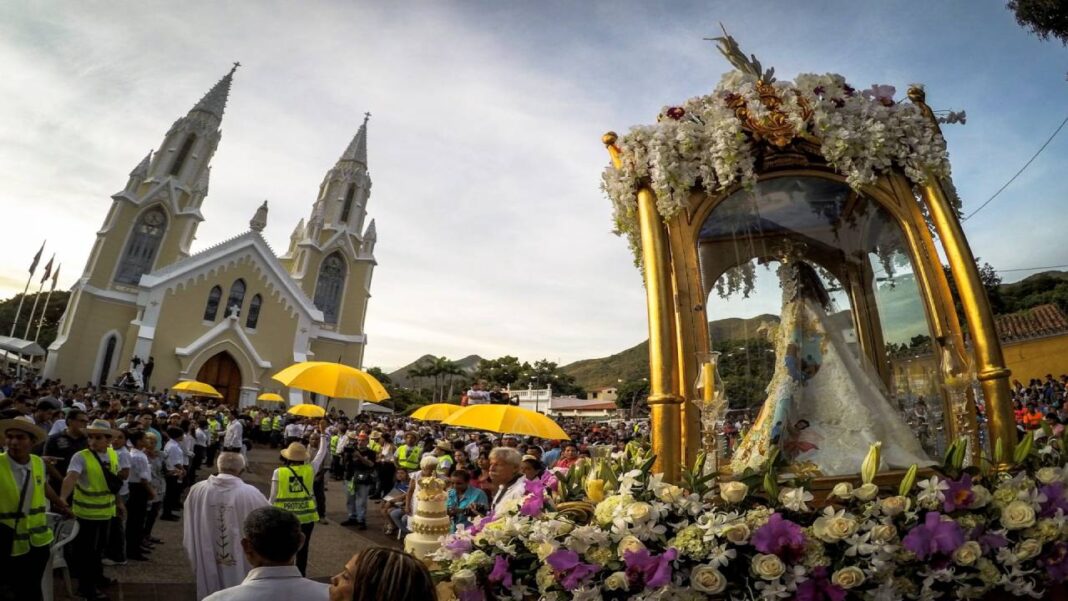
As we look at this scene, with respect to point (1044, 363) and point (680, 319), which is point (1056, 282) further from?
point (680, 319)

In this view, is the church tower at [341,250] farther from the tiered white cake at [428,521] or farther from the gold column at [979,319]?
the gold column at [979,319]

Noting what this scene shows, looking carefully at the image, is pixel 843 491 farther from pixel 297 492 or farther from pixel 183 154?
pixel 183 154

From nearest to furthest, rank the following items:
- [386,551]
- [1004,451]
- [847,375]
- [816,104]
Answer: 1. [386,551]
2. [1004,451]
3. [816,104]
4. [847,375]

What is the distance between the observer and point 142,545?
8227 millimetres

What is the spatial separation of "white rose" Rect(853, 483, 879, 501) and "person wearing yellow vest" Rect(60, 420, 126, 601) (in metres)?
7.12

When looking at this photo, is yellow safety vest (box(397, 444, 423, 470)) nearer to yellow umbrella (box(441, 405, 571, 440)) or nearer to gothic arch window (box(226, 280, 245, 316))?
yellow umbrella (box(441, 405, 571, 440))

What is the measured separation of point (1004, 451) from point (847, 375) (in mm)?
838

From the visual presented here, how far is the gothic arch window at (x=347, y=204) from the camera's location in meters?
43.7

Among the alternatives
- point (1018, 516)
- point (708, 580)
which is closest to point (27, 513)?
point (708, 580)

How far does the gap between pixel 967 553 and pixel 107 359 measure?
130 ft

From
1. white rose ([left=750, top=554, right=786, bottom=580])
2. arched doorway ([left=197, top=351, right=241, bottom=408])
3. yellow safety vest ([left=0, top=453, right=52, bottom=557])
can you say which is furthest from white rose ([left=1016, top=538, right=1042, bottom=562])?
arched doorway ([left=197, top=351, right=241, bottom=408])

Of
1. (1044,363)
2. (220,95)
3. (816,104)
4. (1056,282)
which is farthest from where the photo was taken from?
(220,95)

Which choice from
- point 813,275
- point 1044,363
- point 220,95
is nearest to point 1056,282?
point 1044,363

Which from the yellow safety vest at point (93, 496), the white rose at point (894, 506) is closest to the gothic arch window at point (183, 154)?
the yellow safety vest at point (93, 496)
